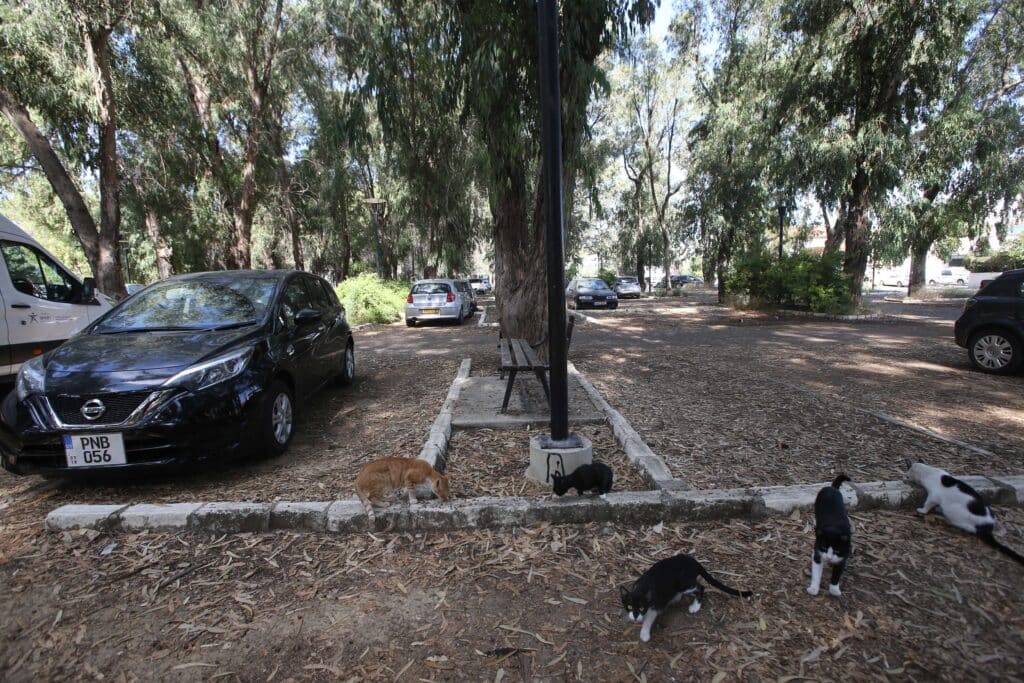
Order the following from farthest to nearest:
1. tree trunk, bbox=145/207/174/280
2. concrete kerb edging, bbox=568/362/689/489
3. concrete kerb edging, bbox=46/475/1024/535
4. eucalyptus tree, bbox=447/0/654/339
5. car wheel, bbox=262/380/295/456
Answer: tree trunk, bbox=145/207/174/280 → eucalyptus tree, bbox=447/0/654/339 → car wheel, bbox=262/380/295/456 → concrete kerb edging, bbox=568/362/689/489 → concrete kerb edging, bbox=46/475/1024/535

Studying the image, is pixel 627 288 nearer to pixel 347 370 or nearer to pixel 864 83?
pixel 864 83

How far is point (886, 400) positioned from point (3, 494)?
27.7ft

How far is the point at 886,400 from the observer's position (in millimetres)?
5672

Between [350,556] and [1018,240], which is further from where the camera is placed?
[1018,240]

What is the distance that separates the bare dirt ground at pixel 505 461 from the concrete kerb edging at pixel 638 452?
Result: 0.07 m

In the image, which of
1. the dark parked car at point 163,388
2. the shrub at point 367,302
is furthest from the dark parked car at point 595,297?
the dark parked car at point 163,388

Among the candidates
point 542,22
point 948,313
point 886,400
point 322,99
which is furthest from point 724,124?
point 542,22

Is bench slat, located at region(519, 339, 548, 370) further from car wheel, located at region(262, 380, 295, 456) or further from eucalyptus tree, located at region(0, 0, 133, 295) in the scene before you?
eucalyptus tree, located at region(0, 0, 133, 295)

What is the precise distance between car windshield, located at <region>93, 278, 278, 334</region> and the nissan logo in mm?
1037

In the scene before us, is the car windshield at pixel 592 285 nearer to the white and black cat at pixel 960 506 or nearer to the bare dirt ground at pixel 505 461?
the bare dirt ground at pixel 505 461

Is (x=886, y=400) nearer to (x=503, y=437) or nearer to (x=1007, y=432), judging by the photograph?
(x=1007, y=432)

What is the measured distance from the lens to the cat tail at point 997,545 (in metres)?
2.56

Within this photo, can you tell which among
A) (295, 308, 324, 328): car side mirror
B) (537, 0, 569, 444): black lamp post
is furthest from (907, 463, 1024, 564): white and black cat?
(295, 308, 324, 328): car side mirror

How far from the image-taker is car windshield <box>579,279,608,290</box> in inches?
895
